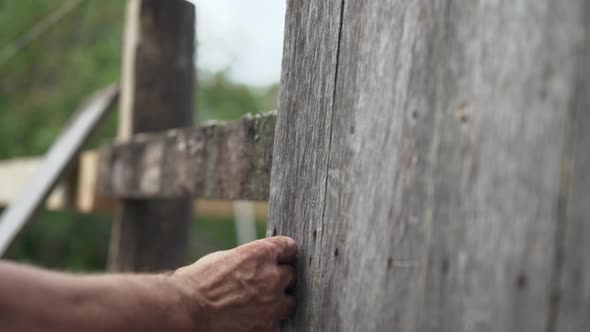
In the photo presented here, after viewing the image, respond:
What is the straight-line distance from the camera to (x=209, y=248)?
41.0 feet

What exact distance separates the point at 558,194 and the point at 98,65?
9.40 metres

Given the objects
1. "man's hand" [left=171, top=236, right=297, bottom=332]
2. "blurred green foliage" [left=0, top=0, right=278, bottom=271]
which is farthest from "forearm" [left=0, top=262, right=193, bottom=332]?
"blurred green foliage" [left=0, top=0, right=278, bottom=271]

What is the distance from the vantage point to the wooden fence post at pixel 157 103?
133 inches

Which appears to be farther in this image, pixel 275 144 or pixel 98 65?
pixel 98 65

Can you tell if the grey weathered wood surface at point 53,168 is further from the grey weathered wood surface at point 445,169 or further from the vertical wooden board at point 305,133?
the grey weathered wood surface at point 445,169

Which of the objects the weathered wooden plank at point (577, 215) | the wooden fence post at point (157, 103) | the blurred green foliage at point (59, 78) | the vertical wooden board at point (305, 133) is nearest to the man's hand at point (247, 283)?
the vertical wooden board at point (305, 133)

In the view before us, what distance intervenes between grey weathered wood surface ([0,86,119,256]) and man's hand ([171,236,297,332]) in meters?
2.43

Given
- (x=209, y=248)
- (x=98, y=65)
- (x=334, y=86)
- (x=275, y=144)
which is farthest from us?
(x=209, y=248)

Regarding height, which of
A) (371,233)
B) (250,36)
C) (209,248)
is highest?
(250,36)

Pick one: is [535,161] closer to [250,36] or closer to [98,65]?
[98,65]

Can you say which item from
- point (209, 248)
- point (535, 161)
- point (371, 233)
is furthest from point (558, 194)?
point (209, 248)

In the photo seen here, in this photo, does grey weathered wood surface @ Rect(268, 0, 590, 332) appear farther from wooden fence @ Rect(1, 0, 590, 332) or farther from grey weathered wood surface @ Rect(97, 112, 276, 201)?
grey weathered wood surface @ Rect(97, 112, 276, 201)

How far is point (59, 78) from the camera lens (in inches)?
402

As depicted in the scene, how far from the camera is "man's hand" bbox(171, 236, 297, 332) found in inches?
54.7
